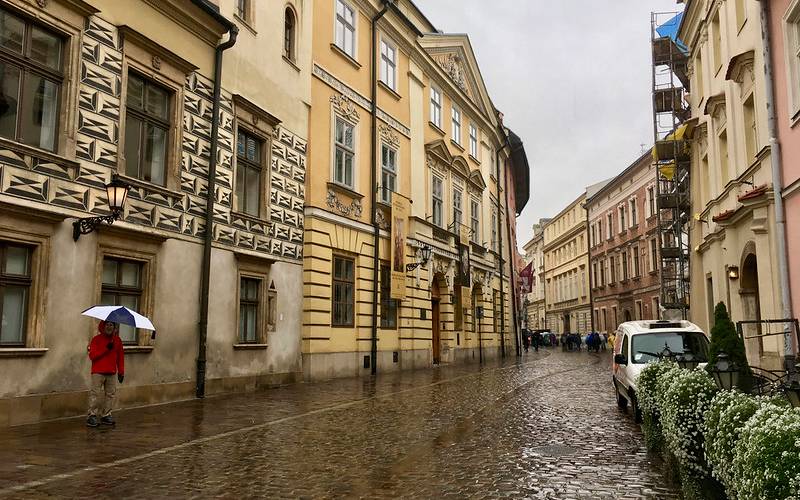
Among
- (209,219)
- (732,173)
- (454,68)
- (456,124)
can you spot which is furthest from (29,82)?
(454,68)

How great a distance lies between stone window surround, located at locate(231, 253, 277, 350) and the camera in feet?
54.6

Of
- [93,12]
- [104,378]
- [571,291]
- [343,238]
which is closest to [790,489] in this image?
[104,378]

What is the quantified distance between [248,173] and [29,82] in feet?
21.8

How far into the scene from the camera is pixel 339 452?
892 cm

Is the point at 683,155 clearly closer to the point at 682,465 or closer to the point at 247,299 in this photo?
the point at 247,299

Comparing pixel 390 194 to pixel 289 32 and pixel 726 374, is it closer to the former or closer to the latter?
pixel 289 32

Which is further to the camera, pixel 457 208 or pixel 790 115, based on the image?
pixel 457 208

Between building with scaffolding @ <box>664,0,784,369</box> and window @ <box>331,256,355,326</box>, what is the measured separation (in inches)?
439

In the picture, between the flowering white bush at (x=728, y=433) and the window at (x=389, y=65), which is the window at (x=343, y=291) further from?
the flowering white bush at (x=728, y=433)

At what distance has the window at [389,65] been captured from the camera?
83.4ft

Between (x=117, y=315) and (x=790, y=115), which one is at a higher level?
(x=790, y=115)

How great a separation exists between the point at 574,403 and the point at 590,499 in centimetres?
863

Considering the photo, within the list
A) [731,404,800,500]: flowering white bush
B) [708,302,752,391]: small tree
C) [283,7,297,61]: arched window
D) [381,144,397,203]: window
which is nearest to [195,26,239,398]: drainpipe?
[283,7,297,61]: arched window

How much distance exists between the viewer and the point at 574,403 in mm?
14875
